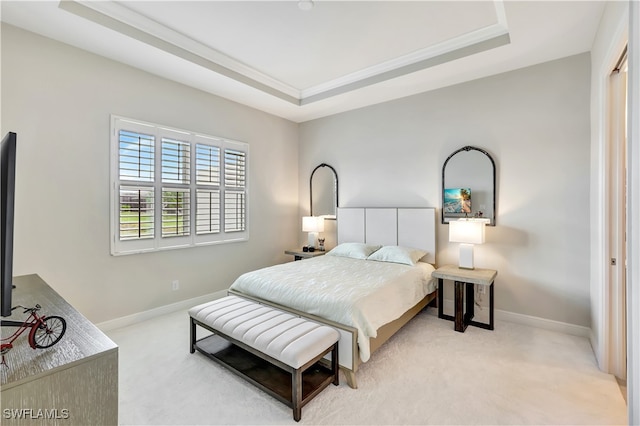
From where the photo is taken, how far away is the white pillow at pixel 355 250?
396 cm

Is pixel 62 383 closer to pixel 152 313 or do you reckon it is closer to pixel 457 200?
pixel 152 313

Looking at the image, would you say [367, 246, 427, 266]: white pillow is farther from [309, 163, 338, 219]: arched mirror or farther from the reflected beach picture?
[309, 163, 338, 219]: arched mirror

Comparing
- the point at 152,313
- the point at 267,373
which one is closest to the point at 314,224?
the point at 152,313

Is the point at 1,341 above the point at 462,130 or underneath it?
underneath

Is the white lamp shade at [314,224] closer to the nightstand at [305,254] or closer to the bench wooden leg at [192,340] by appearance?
the nightstand at [305,254]

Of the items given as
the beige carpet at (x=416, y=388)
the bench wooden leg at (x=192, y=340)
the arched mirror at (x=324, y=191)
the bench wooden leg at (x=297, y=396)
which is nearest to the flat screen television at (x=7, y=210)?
the beige carpet at (x=416, y=388)

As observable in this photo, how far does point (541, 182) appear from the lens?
317cm

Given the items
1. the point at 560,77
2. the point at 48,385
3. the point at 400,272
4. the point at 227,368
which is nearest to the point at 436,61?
the point at 560,77

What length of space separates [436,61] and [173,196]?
339 centimetres

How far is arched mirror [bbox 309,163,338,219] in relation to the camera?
16.0 feet

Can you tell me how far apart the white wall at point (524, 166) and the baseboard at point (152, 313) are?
288 cm

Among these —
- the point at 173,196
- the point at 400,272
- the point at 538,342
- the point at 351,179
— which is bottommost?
the point at 538,342

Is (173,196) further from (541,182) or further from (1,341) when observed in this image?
(541,182)

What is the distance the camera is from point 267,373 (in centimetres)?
223
